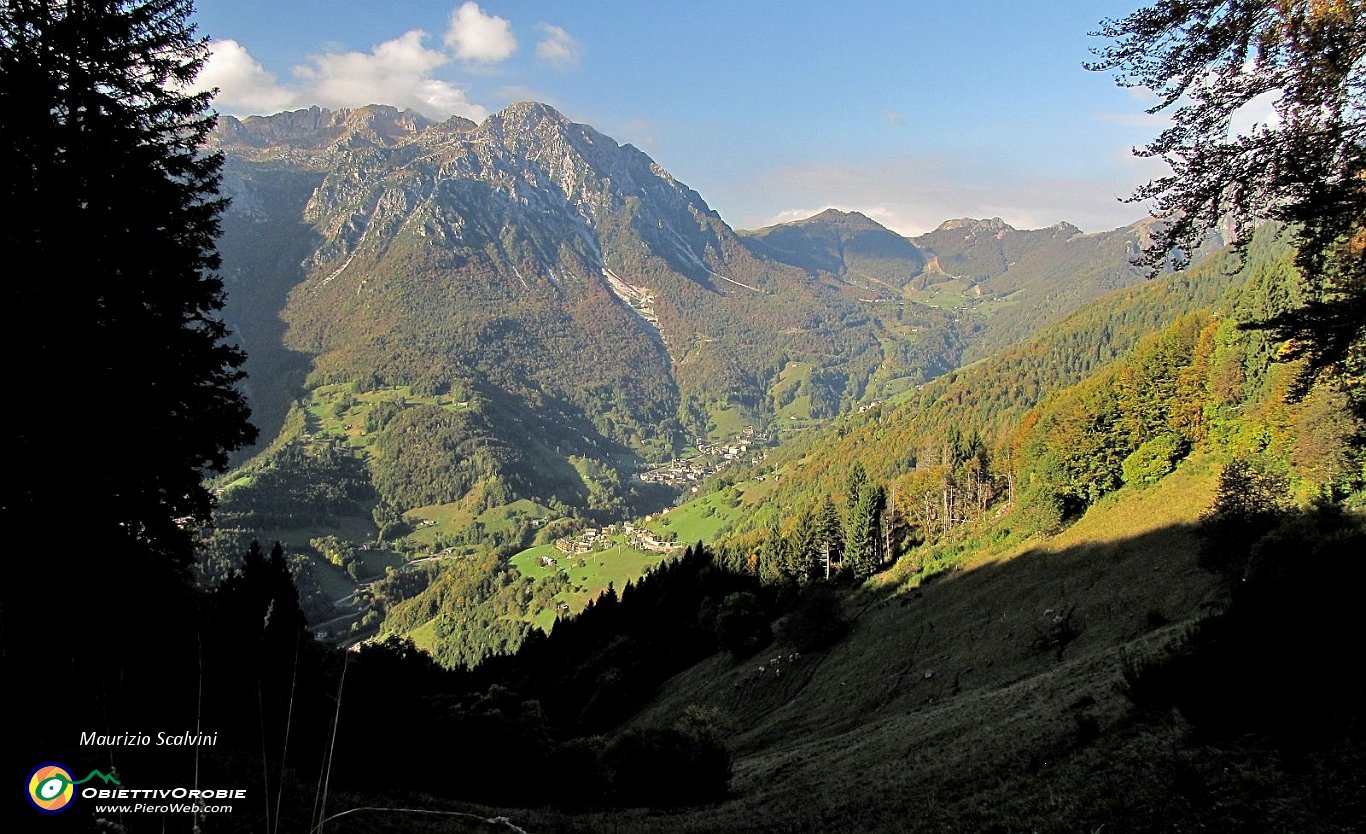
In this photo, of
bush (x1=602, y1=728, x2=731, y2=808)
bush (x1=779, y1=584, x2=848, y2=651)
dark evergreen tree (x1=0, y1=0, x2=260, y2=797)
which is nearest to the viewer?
dark evergreen tree (x1=0, y1=0, x2=260, y2=797)

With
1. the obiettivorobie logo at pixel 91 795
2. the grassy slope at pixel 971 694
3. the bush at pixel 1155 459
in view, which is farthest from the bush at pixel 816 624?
the obiettivorobie logo at pixel 91 795

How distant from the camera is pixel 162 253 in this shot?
45.2ft

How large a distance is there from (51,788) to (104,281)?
9891 mm

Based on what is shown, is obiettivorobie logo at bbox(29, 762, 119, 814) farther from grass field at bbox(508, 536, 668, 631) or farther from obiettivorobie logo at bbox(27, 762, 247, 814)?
grass field at bbox(508, 536, 668, 631)

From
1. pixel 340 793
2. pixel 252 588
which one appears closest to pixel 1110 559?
pixel 340 793

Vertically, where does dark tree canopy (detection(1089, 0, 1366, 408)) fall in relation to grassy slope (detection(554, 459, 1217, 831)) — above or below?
above

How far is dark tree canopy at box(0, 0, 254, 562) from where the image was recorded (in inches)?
473

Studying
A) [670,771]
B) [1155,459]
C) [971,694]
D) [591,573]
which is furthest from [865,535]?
[591,573]

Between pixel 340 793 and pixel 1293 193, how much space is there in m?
23.8

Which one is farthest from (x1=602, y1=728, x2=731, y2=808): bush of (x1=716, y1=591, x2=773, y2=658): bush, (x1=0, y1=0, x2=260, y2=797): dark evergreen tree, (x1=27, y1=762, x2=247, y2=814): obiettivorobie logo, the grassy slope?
(x1=716, y1=591, x2=773, y2=658): bush

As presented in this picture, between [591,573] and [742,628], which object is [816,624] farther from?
[591,573]

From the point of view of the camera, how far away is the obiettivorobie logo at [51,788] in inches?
294

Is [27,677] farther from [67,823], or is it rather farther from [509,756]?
[509,756]

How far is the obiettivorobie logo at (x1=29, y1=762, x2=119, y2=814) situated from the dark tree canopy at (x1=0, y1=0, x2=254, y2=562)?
276 inches
